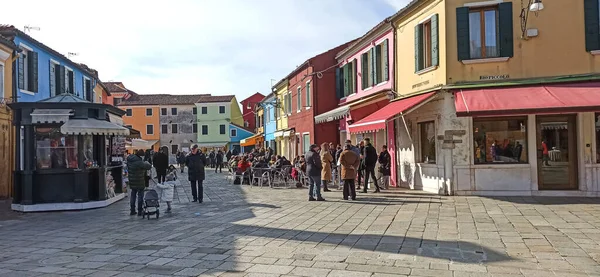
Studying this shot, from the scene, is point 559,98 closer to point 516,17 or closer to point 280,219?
point 516,17

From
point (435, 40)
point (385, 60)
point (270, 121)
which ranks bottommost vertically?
point (270, 121)

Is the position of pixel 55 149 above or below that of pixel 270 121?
below

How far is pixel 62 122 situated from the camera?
11.4 metres

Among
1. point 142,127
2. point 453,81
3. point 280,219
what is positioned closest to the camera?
point 280,219

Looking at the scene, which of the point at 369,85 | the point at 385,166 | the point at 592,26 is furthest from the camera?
the point at 369,85

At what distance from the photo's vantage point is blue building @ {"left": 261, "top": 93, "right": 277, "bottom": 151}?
35.2 meters

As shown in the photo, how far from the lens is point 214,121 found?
57.3 m

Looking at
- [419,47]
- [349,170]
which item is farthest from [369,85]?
[349,170]

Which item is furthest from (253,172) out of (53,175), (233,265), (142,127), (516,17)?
(142,127)

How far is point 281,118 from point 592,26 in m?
22.1

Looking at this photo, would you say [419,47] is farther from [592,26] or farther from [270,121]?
[270,121]

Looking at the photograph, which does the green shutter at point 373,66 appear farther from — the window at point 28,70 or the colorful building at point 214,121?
the colorful building at point 214,121

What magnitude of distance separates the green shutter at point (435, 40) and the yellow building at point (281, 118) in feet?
54.7

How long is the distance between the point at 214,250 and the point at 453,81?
8.33m
